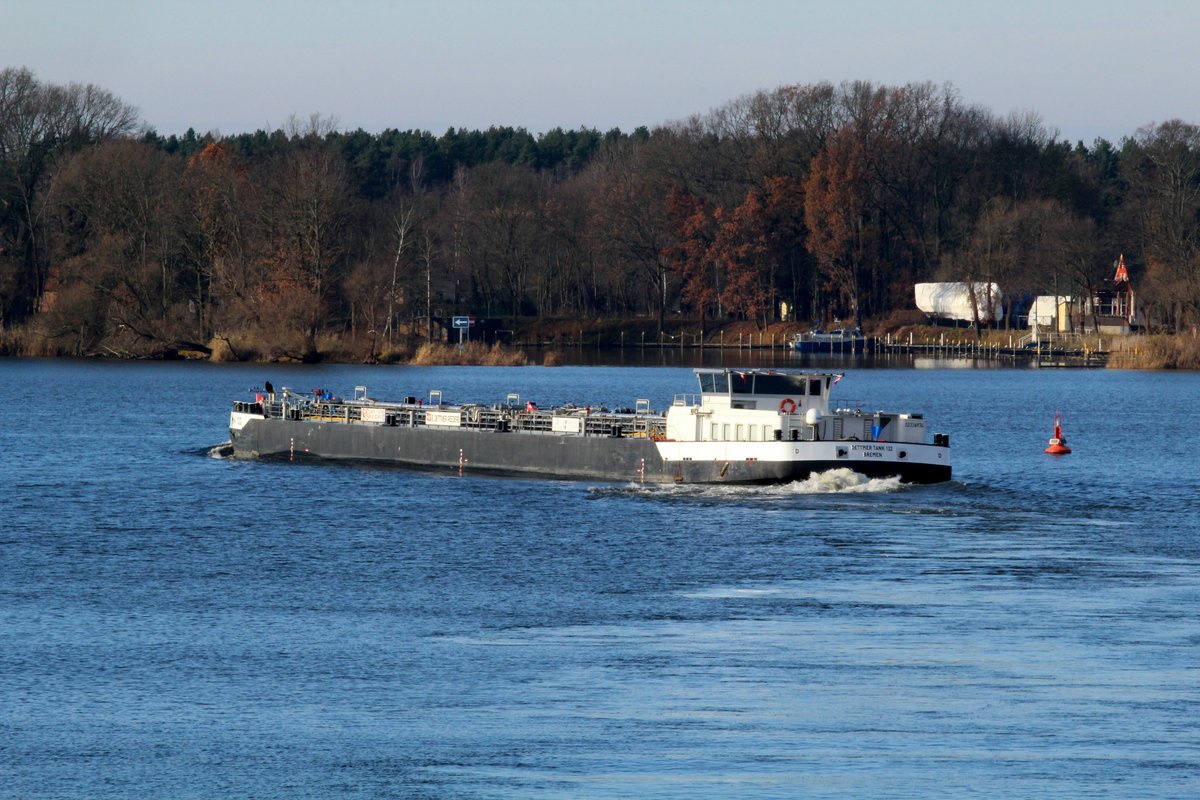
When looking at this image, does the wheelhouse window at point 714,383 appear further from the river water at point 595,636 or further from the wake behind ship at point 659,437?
the river water at point 595,636

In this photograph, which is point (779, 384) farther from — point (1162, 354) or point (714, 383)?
point (1162, 354)

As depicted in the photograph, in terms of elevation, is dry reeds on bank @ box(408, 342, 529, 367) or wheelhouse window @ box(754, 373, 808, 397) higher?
dry reeds on bank @ box(408, 342, 529, 367)

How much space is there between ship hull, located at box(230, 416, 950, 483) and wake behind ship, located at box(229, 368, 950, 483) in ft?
0.17

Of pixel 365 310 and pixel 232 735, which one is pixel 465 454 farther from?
pixel 365 310

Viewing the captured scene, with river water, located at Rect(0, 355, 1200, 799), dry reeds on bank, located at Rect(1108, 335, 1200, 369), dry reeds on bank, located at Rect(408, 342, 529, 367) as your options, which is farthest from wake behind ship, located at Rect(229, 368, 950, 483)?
dry reeds on bank, located at Rect(1108, 335, 1200, 369)

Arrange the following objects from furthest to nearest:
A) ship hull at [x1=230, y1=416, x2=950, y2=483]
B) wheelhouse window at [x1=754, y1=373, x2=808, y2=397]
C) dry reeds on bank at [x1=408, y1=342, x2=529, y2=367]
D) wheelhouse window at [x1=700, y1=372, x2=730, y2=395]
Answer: dry reeds on bank at [x1=408, y1=342, x2=529, y2=367], wheelhouse window at [x1=700, y1=372, x2=730, y2=395], wheelhouse window at [x1=754, y1=373, x2=808, y2=397], ship hull at [x1=230, y1=416, x2=950, y2=483]

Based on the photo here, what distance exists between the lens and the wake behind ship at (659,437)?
222ft

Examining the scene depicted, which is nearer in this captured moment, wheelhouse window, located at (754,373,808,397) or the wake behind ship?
the wake behind ship

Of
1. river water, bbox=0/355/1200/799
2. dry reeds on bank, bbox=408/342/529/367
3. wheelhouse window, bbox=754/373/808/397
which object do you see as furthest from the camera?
dry reeds on bank, bbox=408/342/529/367

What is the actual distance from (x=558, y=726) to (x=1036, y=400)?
110m

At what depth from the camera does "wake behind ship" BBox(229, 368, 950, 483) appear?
6762cm

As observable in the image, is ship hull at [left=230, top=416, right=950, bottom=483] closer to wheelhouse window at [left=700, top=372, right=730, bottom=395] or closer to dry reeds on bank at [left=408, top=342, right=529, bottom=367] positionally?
wheelhouse window at [left=700, top=372, right=730, bottom=395]

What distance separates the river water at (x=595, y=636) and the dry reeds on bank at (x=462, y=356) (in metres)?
94.1

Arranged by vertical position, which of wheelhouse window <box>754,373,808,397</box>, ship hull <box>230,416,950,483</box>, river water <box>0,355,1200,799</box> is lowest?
river water <box>0,355,1200,799</box>
